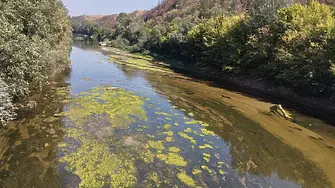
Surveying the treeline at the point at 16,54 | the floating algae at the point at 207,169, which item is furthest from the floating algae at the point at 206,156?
the treeline at the point at 16,54

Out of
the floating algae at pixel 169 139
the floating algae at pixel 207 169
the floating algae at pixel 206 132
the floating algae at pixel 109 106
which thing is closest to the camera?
the floating algae at pixel 207 169

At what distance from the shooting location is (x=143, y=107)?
1142 inches

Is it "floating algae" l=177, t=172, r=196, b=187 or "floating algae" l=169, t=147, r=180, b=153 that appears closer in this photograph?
"floating algae" l=177, t=172, r=196, b=187

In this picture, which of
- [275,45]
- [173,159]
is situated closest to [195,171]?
[173,159]

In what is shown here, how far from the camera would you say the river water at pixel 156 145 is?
15.6m

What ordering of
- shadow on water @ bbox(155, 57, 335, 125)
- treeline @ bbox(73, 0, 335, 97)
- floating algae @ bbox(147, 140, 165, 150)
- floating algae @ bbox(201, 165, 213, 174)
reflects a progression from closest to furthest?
floating algae @ bbox(201, 165, 213, 174) → floating algae @ bbox(147, 140, 165, 150) → shadow on water @ bbox(155, 57, 335, 125) → treeline @ bbox(73, 0, 335, 97)

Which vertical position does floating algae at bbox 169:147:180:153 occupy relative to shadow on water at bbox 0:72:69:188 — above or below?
above

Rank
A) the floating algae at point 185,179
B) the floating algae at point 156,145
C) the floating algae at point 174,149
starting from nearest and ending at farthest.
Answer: the floating algae at point 185,179
the floating algae at point 174,149
the floating algae at point 156,145

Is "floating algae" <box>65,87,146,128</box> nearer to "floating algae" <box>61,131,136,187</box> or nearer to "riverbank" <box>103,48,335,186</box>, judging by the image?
"floating algae" <box>61,131,136,187</box>

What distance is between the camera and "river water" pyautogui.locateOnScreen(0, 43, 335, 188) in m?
15.6

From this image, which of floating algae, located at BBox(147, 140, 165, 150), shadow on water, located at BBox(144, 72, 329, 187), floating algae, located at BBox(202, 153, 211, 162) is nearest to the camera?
shadow on water, located at BBox(144, 72, 329, 187)

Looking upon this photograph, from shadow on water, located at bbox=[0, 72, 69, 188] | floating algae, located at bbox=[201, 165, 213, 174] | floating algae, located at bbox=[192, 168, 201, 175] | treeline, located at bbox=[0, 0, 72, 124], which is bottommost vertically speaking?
shadow on water, located at bbox=[0, 72, 69, 188]

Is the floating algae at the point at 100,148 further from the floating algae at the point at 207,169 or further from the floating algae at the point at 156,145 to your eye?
the floating algae at the point at 207,169

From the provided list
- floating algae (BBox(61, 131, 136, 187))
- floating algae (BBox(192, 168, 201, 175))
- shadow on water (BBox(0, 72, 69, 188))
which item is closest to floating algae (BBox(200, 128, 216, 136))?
floating algae (BBox(192, 168, 201, 175))
